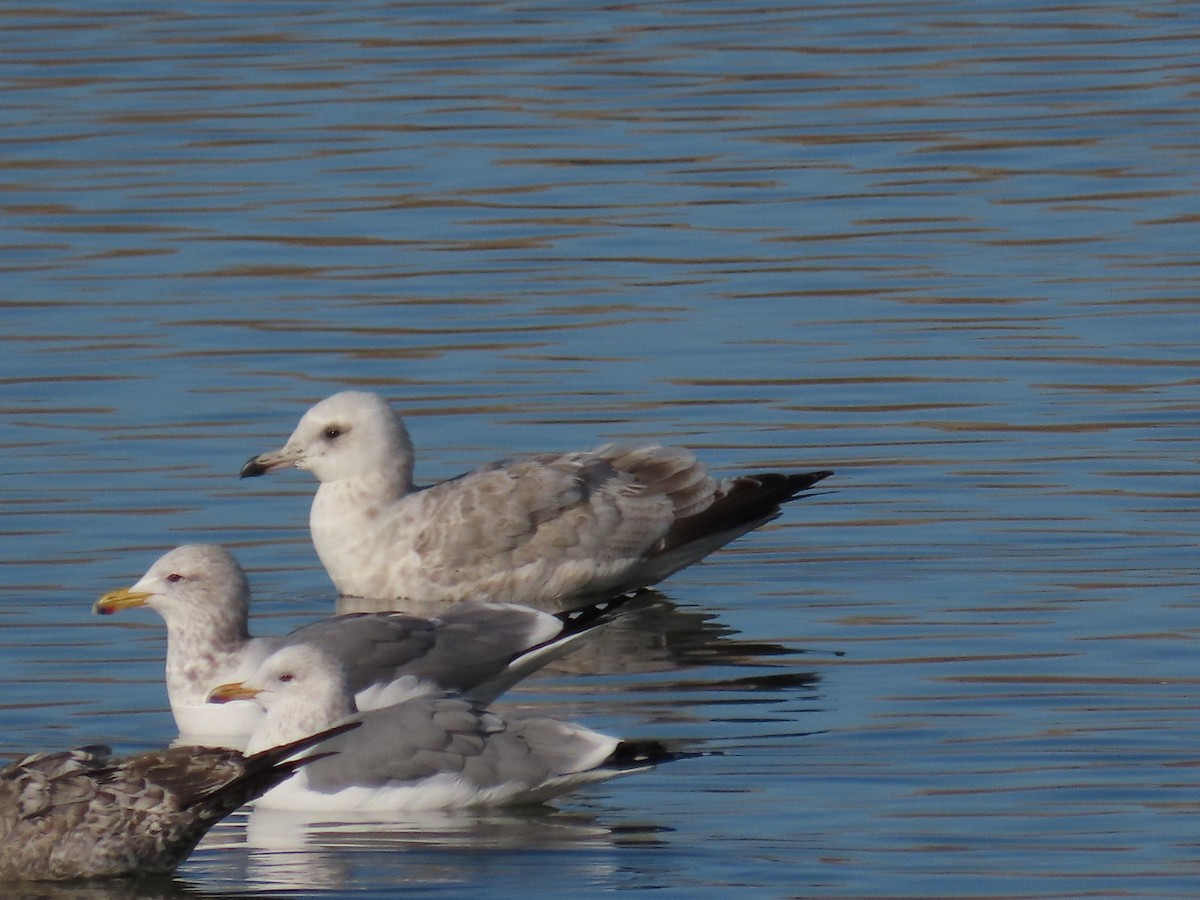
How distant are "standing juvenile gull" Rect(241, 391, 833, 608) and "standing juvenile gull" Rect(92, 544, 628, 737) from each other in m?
1.61

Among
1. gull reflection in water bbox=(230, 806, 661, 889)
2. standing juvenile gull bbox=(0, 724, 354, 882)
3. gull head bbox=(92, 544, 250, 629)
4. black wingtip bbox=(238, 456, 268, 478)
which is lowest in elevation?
gull reflection in water bbox=(230, 806, 661, 889)

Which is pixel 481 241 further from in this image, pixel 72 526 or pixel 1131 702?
pixel 1131 702

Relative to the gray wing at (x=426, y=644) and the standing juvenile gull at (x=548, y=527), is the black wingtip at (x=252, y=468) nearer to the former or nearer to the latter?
the standing juvenile gull at (x=548, y=527)

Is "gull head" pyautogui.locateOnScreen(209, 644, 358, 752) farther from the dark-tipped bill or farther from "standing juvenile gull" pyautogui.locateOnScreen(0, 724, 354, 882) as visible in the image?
the dark-tipped bill

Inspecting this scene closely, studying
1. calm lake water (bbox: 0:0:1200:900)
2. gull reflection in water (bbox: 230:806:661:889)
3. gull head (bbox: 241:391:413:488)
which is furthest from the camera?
gull head (bbox: 241:391:413:488)

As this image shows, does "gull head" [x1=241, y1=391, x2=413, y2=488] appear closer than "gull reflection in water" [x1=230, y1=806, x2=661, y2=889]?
No

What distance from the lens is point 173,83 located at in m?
24.9

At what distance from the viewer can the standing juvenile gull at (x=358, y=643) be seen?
10.9 metres

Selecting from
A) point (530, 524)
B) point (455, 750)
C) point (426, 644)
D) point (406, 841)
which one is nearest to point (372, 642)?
point (426, 644)

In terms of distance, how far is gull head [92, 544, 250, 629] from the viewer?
11.5m

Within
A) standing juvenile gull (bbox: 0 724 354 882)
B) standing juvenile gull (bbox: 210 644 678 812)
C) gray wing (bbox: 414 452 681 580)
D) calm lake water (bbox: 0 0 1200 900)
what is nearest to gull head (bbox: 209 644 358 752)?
standing juvenile gull (bbox: 210 644 678 812)

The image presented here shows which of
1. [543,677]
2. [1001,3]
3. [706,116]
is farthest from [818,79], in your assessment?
[543,677]

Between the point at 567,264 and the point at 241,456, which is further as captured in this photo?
the point at 567,264

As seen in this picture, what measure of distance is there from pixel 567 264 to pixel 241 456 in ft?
14.2
